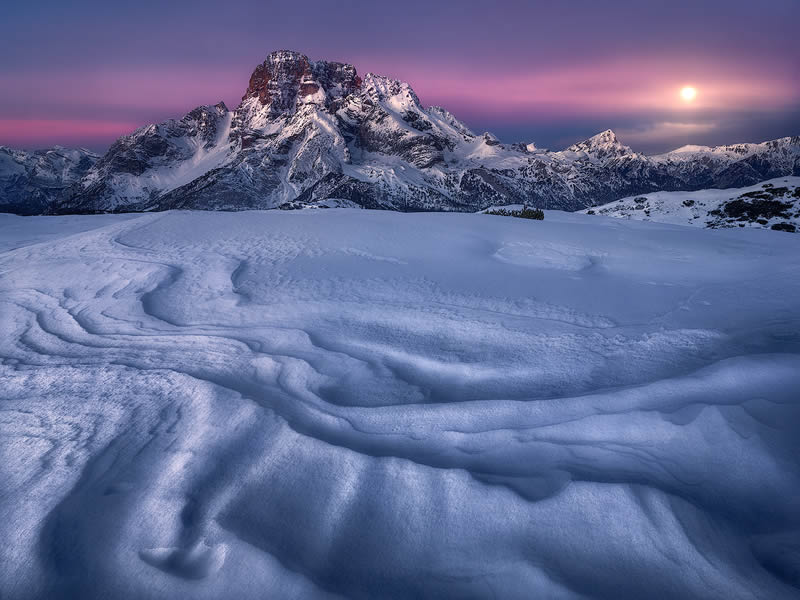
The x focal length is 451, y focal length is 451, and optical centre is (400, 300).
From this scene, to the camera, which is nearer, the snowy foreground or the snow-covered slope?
the snowy foreground

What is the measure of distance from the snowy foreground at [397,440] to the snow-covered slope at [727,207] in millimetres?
13826

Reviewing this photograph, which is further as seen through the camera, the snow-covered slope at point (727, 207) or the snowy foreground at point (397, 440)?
the snow-covered slope at point (727, 207)

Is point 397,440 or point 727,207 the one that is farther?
point 727,207

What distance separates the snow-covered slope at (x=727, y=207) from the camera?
15.4 m

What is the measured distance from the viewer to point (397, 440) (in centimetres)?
231

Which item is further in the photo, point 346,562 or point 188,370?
point 188,370

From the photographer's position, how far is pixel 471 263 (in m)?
5.56

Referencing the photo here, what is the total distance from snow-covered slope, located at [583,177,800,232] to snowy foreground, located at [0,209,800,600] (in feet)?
45.4

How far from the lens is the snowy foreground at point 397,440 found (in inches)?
64.4

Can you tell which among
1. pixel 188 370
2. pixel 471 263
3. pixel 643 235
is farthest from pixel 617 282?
pixel 188 370

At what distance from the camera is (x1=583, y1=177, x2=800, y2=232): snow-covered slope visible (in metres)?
15.4

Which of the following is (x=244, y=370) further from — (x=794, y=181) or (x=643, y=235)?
(x=794, y=181)

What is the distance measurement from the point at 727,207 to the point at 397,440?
20.5 m

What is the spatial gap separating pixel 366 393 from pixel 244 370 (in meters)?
0.85
